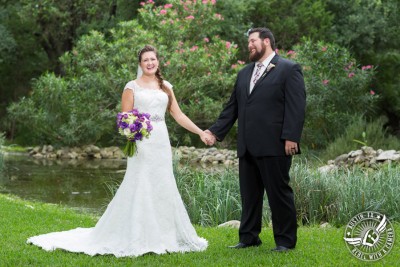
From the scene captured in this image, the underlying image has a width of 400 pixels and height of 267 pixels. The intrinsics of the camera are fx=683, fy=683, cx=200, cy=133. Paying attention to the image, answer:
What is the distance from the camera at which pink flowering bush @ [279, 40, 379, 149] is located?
779 inches

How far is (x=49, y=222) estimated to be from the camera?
839cm

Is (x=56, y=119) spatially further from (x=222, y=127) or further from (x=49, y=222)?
A: (x=222, y=127)

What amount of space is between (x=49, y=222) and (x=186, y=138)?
1330 cm

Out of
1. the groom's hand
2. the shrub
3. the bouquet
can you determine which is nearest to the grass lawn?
the groom's hand

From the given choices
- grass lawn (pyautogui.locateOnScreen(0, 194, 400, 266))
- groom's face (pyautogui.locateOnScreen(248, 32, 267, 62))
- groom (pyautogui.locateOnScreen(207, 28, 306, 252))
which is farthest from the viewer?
groom's face (pyautogui.locateOnScreen(248, 32, 267, 62))

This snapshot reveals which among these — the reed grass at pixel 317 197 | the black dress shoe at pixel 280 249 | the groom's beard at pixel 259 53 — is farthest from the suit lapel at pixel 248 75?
the reed grass at pixel 317 197

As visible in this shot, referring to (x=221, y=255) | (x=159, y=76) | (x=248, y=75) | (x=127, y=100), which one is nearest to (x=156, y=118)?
(x=127, y=100)

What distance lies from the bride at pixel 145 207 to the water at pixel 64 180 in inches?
144

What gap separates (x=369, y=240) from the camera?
6531 mm

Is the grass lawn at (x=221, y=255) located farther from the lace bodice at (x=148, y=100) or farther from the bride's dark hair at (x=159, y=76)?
the bride's dark hair at (x=159, y=76)

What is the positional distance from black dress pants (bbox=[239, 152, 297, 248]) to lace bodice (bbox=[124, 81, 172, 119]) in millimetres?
1055

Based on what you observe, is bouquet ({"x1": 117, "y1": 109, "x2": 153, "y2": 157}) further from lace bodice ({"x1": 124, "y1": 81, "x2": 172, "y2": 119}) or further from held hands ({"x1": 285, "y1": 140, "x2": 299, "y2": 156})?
held hands ({"x1": 285, "y1": 140, "x2": 299, "y2": 156})

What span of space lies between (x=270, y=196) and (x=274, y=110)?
2.67 feet

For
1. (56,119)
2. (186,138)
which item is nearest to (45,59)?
(56,119)
